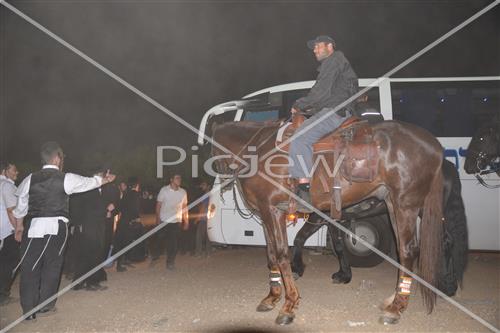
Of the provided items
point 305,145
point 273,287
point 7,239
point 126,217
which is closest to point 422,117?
point 305,145

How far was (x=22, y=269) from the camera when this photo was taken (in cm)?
496

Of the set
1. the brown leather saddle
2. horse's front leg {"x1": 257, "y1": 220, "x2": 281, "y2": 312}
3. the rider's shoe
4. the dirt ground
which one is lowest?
the dirt ground

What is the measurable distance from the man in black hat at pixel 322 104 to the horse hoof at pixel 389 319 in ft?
5.10

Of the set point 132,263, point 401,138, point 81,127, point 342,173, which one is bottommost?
point 132,263

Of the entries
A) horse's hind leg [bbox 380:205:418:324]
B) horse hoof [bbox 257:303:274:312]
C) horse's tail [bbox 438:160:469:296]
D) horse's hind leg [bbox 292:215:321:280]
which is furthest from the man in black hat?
horse's tail [bbox 438:160:469:296]

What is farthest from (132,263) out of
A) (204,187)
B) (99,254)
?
(204,187)

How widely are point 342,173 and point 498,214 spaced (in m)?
4.78

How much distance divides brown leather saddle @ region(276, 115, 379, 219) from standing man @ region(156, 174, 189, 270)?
3.99 meters

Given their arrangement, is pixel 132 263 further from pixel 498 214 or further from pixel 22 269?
pixel 498 214

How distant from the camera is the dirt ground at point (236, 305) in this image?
469 cm

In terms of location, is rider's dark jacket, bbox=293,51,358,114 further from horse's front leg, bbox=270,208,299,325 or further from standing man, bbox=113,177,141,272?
standing man, bbox=113,177,141,272

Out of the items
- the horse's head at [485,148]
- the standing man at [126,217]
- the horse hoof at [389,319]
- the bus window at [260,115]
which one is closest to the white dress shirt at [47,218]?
the standing man at [126,217]

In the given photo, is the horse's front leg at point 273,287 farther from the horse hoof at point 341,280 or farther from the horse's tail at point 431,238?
the horse hoof at point 341,280

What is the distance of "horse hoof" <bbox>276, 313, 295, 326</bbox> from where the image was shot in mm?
4742
